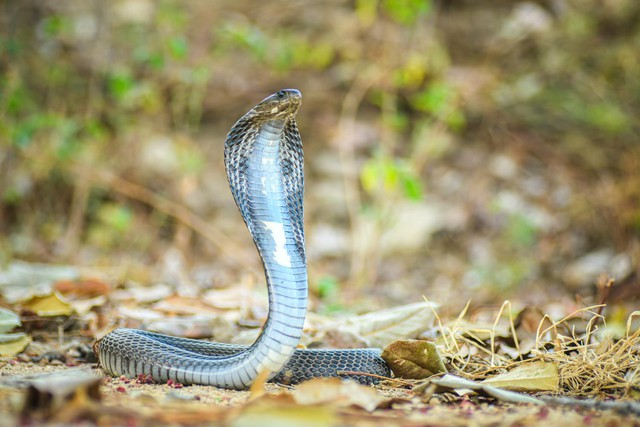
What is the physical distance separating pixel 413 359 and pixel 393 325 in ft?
2.47

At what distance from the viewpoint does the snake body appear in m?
2.71

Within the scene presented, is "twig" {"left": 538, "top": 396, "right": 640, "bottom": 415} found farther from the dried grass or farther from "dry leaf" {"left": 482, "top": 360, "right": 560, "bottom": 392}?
the dried grass

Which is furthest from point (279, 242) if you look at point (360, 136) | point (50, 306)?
point (360, 136)

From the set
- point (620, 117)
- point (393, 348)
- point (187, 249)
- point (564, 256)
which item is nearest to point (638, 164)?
point (620, 117)

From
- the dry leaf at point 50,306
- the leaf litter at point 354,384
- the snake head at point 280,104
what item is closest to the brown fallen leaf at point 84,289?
the leaf litter at point 354,384

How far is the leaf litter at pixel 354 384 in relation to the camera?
1.91 metres

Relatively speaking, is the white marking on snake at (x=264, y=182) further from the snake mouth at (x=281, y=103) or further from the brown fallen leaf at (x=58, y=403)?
the brown fallen leaf at (x=58, y=403)

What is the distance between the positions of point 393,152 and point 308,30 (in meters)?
2.20

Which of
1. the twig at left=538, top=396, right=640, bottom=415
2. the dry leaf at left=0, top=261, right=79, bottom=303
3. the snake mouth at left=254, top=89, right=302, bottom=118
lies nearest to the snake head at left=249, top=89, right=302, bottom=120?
the snake mouth at left=254, top=89, right=302, bottom=118

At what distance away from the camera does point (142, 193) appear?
782 cm

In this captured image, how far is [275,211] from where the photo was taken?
2.96 metres

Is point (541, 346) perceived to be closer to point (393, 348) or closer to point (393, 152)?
point (393, 348)

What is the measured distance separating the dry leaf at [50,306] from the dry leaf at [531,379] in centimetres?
249

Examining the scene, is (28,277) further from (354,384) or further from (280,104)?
(354,384)
